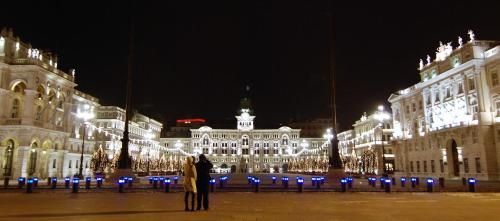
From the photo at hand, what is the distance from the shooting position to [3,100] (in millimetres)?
45688

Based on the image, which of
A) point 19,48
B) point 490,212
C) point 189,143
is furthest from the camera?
point 189,143

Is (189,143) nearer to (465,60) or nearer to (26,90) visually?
(26,90)

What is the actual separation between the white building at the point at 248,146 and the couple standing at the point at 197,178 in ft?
426

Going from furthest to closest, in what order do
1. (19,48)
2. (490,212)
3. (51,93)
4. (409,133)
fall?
(409,133) → (51,93) → (19,48) → (490,212)

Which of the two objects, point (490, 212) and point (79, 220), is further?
point (490, 212)

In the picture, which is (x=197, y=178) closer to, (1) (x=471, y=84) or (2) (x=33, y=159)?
(2) (x=33, y=159)

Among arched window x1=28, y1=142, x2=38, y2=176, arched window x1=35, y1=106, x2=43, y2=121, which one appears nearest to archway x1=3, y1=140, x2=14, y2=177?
arched window x1=28, y1=142, x2=38, y2=176

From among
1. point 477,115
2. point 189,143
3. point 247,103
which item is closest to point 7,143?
point 477,115

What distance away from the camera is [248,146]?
5832 inches

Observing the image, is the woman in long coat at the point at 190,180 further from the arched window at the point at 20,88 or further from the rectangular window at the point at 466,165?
the rectangular window at the point at 466,165

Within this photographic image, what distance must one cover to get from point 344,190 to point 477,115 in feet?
101

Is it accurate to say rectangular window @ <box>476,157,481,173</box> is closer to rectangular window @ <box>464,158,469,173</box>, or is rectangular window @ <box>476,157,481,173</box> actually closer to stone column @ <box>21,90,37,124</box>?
rectangular window @ <box>464,158,469,173</box>

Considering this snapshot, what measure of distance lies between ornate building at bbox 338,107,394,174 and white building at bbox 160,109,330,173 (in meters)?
37.4

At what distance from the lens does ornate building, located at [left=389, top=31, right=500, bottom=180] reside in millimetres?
44781
